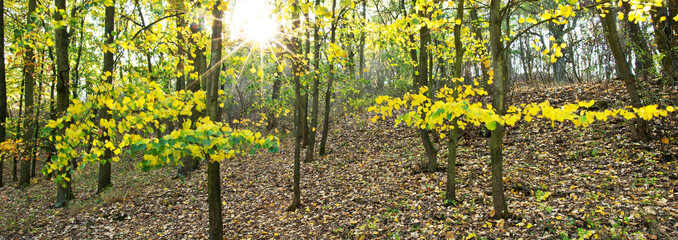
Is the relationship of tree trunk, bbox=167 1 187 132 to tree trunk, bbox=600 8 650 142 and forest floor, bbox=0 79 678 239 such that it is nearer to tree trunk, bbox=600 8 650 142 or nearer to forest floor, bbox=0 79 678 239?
forest floor, bbox=0 79 678 239

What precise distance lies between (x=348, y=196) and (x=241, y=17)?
14.0ft

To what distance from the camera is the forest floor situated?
4.41m

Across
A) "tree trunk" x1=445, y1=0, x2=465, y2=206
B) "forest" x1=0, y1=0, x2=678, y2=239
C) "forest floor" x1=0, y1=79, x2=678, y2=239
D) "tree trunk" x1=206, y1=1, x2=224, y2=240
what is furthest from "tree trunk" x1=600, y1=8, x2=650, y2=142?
"tree trunk" x1=206, y1=1, x2=224, y2=240

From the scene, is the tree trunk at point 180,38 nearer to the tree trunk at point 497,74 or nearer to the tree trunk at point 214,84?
the tree trunk at point 214,84

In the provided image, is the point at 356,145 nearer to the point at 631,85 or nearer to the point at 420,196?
the point at 420,196

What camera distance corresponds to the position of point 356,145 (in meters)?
11.0

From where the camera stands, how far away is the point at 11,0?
7875 mm

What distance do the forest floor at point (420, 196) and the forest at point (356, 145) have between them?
1.5 inches

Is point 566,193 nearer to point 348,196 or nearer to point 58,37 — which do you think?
point 348,196

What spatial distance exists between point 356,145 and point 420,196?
515cm

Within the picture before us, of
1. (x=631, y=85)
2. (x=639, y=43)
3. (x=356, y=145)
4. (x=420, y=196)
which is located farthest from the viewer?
(x=356, y=145)

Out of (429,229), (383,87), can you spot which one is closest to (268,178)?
(429,229)

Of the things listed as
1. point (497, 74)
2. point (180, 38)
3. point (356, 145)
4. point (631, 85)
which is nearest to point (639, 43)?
point (631, 85)

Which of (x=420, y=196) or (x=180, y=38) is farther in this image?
(x=180, y=38)
